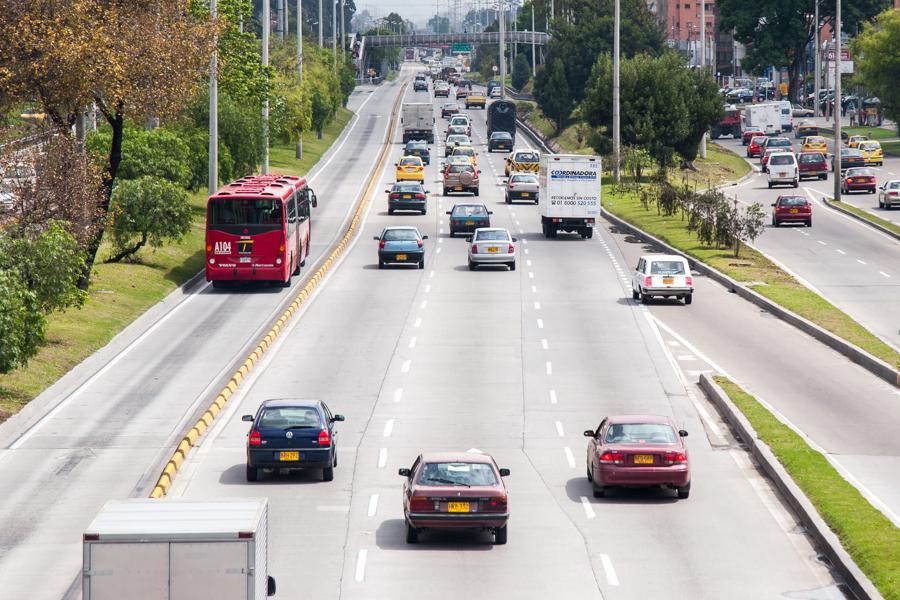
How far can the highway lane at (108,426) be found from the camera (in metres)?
23.9

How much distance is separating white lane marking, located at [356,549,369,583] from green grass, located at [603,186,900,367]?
2091cm

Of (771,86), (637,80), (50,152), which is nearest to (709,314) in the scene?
(50,152)

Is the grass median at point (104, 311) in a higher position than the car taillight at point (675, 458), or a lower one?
higher

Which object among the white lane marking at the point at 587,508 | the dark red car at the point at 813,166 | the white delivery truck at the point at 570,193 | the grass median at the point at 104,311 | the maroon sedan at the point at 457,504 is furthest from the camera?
the dark red car at the point at 813,166

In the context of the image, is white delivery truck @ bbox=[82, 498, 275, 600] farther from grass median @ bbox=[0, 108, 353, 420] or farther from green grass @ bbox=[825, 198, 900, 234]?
green grass @ bbox=[825, 198, 900, 234]

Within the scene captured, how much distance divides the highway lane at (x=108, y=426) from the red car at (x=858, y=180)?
43604 mm

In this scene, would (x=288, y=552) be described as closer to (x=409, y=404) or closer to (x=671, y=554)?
(x=671, y=554)

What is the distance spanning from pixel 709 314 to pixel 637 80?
45.6 meters

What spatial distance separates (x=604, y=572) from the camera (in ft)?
72.1

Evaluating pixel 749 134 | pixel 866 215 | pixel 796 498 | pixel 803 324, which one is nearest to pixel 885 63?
pixel 749 134

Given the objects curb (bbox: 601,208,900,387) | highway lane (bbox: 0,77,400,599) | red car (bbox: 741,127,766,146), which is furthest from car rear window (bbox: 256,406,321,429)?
red car (bbox: 741,127,766,146)

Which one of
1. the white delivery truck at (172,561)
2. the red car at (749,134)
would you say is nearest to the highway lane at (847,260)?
the white delivery truck at (172,561)

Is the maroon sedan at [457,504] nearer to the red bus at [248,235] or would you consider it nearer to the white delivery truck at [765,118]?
the red bus at [248,235]

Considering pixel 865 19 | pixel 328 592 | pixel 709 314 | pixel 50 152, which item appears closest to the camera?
pixel 328 592
